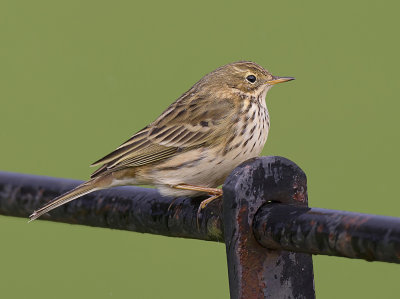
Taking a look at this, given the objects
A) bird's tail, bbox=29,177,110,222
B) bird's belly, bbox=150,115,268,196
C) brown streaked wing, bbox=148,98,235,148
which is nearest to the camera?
bird's tail, bbox=29,177,110,222

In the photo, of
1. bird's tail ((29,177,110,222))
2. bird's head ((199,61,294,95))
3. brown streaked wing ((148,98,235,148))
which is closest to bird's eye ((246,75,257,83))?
bird's head ((199,61,294,95))

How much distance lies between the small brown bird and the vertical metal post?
250 centimetres

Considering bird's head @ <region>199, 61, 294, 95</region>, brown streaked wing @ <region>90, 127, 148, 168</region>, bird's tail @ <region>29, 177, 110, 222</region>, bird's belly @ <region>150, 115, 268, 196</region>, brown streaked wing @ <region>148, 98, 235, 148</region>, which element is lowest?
bird's tail @ <region>29, 177, 110, 222</region>

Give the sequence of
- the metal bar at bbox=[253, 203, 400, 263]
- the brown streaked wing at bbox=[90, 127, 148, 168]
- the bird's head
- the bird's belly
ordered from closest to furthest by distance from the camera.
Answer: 1. the metal bar at bbox=[253, 203, 400, 263]
2. the bird's belly
3. the brown streaked wing at bbox=[90, 127, 148, 168]
4. the bird's head

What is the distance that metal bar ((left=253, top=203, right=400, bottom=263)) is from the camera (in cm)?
286

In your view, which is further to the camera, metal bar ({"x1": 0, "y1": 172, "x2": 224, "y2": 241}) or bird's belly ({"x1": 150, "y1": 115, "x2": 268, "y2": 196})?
bird's belly ({"x1": 150, "y1": 115, "x2": 268, "y2": 196})

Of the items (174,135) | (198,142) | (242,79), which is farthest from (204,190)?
(242,79)

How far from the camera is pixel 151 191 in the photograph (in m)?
4.54

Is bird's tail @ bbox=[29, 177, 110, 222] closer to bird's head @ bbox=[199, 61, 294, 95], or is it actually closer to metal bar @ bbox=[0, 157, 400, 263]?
metal bar @ bbox=[0, 157, 400, 263]

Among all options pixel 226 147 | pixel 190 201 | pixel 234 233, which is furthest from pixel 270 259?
pixel 226 147

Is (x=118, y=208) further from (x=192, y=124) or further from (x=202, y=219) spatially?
(x=192, y=124)

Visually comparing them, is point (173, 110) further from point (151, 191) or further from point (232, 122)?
point (151, 191)

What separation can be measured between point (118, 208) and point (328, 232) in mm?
1545

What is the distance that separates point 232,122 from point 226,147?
254mm
